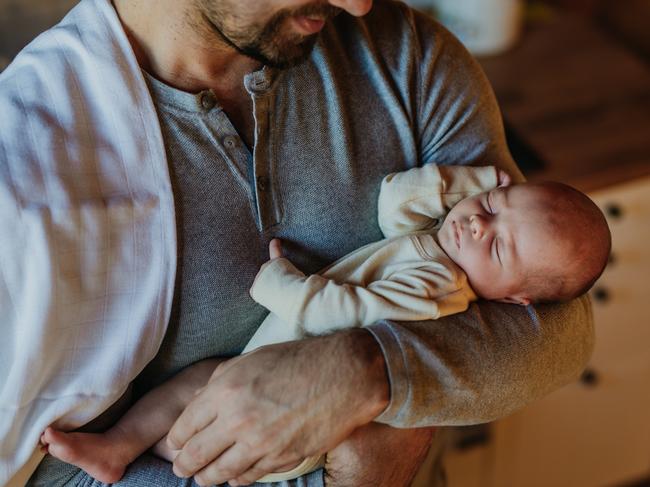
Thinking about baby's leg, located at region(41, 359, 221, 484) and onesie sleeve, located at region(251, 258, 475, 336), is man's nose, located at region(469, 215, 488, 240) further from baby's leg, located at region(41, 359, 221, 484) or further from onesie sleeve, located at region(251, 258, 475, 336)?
baby's leg, located at region(41, 359, 221, 484)

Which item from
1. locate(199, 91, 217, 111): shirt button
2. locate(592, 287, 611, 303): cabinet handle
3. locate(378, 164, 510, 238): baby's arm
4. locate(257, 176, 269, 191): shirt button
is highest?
locate(199, 91, 217, 111): shirt button

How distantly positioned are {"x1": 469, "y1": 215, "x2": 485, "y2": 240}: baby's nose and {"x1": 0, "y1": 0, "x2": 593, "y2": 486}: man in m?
0.09

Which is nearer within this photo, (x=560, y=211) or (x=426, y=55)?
(x=560, y=211)

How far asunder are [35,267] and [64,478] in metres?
0.33

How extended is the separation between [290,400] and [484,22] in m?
1.26

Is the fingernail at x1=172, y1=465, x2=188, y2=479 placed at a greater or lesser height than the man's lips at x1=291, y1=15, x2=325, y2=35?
lesser

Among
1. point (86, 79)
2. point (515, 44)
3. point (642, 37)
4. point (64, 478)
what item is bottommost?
point (642, 37)

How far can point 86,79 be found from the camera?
1042 millimetres

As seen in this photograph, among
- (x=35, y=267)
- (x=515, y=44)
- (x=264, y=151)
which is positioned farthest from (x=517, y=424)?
(x=35, y=267)

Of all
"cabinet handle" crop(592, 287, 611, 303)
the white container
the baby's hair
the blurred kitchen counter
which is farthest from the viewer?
the white container

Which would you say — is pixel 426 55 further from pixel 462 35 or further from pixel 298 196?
pixel 462 35

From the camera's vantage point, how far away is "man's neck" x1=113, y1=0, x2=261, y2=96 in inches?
42.2

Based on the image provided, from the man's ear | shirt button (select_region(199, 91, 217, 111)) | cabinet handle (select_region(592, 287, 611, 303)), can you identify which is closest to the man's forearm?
the man's ear

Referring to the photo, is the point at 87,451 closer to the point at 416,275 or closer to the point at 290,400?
the point at 290,400
